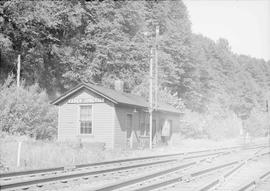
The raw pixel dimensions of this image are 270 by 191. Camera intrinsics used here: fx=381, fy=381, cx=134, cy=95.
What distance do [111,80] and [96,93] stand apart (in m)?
15.3

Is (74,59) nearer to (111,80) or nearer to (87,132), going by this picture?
(111,80)

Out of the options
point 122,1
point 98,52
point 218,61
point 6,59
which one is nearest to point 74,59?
point 98,52

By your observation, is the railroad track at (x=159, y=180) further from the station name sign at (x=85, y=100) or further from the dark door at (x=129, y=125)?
the dark door at (x=129, y=125)

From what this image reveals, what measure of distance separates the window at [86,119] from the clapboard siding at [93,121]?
27cm

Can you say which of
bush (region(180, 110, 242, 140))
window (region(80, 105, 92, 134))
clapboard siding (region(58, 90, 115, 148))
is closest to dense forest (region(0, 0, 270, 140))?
bush (region(180, 110, 242, 140))

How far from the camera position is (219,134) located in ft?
177

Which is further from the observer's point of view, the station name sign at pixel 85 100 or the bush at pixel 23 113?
the station name sign at pixel 85 100

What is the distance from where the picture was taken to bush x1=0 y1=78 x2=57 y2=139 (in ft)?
85.7

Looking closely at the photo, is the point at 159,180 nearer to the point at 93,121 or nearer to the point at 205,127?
the point at 93,121

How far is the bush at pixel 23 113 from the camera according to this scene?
26125 millimetres

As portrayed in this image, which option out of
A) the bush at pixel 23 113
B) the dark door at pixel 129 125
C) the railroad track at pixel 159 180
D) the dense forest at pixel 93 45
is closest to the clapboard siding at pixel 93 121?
the bush at pixel 23 113

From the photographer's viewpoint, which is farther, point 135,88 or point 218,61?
point 218,61

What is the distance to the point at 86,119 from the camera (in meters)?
27.0

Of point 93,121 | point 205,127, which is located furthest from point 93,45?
point 205,127
